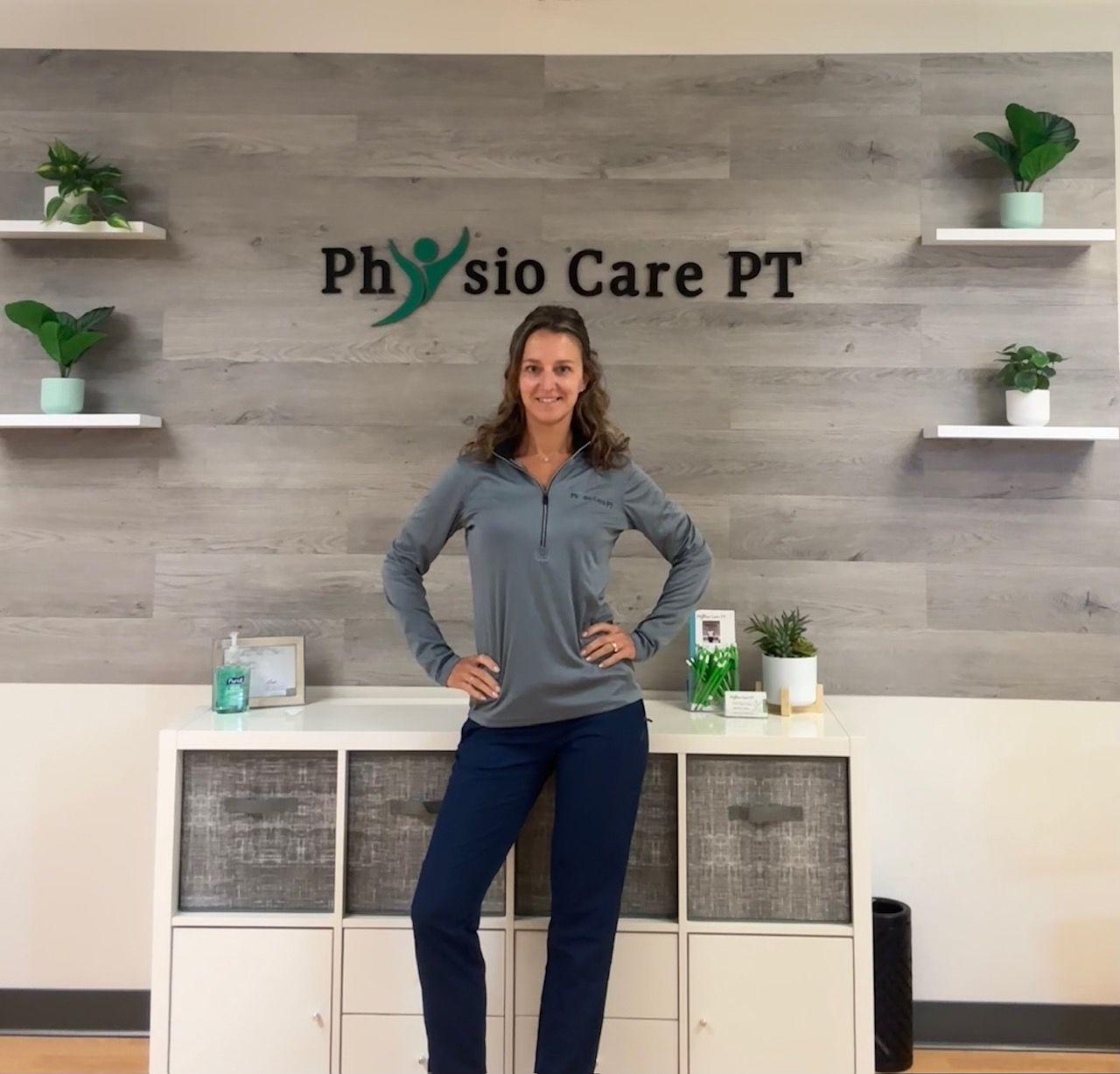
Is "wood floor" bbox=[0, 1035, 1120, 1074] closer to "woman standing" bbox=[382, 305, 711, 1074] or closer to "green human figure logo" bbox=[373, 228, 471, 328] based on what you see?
"woman standing" bbox=[382, 305, 711, 1074]

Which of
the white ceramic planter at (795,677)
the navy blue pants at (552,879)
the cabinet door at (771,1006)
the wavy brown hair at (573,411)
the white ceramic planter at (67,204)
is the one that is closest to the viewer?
the navy blue pants at (552,879)

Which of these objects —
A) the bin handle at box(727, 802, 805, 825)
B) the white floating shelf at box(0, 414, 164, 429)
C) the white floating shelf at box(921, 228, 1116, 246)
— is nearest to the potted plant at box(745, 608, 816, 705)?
the bin handle at box(727, 802, 805, 825)

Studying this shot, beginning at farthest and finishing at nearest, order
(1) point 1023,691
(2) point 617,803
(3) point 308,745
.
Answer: (1) point 1023,691 → (3) point 308,745 → (2) point 617,803

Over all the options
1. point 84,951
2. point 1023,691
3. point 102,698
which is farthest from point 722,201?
point 84,951

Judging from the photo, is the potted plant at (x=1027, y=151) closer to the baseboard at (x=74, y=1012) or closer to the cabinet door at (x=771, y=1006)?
the cabinet door at (x=771, y=1006)

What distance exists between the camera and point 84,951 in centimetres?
261

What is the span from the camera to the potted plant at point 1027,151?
2443 millimetres

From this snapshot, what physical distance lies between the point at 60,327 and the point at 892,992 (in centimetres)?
264

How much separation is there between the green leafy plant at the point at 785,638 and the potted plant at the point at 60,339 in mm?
1833

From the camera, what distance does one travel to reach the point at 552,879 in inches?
79.0

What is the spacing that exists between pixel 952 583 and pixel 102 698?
226 cm

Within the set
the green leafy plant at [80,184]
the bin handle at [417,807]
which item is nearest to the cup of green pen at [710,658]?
the bin handle at [417,807]

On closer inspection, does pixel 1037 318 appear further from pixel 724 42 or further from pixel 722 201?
pixel 724 42

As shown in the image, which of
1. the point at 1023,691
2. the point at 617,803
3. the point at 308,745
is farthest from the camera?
the point at 1023,691
